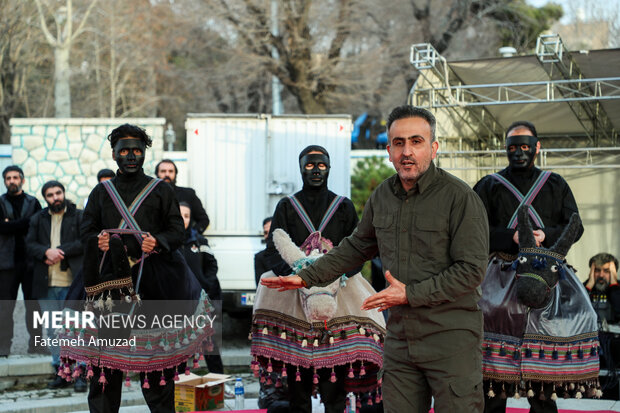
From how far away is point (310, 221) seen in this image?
5.70 metres

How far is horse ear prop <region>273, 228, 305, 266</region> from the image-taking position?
533 centimetres

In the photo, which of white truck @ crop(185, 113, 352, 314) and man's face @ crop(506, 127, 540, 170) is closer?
man's face @ crop(506, 127, 540, 170)

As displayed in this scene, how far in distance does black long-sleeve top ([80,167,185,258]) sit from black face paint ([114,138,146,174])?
8 centimetres

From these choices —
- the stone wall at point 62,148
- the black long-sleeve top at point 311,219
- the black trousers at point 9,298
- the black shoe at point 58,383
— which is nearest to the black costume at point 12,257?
the black trousers at point 9,298

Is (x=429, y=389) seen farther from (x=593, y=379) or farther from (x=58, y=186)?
(x=58, y=186)

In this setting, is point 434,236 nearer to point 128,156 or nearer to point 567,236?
point 567,236

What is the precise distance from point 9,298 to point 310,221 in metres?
4.36

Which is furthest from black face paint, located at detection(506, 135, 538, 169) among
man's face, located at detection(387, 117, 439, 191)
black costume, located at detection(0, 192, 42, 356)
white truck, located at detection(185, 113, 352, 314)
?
black costume, located at detection(0, 192, 42, 356)

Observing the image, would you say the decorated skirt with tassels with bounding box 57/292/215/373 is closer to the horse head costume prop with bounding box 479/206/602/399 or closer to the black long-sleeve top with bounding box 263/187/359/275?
the black long-sleeve top with bounding box 263/187/359/275

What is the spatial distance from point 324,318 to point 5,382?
433 cm

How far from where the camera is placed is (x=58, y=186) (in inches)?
317

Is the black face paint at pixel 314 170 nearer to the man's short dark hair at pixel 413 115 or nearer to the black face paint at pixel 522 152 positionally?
the black face paint at pixel 522 152

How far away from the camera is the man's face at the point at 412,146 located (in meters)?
3.61

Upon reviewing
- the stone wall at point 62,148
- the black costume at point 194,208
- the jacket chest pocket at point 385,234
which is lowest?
the jacket chest pocket at point 385,234
